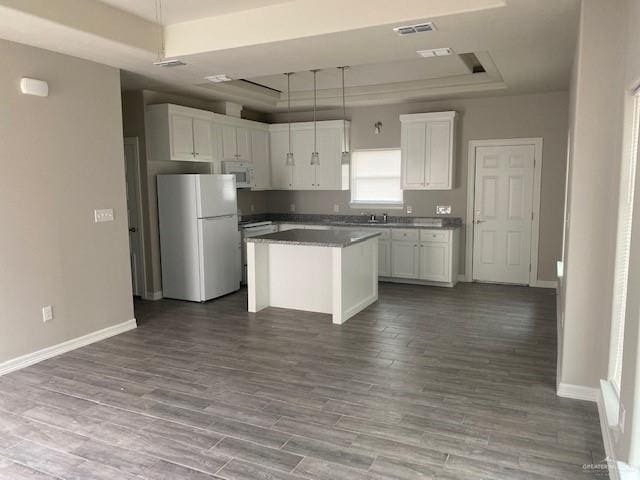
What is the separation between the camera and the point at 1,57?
3.80m

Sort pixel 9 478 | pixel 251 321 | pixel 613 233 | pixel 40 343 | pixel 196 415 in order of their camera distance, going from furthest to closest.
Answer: pixel 251 321 < pixel 40 343 < pixel 196 415 < pixel 613 233 < pixel 9 478

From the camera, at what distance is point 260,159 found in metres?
7.77

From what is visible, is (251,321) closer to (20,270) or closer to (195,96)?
(20,270)

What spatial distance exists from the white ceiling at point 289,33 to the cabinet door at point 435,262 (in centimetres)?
246

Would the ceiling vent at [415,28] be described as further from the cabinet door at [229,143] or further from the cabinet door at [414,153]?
the cabinet door at [229,143]

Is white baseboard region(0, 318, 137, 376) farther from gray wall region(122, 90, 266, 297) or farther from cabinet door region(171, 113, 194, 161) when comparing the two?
cabinet door region(171, 113, 194, 161)

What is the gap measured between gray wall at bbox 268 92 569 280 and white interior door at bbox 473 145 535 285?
0.60 feet

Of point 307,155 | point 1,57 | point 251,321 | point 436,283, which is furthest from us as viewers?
point 307,155

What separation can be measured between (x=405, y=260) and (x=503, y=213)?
1555 mm

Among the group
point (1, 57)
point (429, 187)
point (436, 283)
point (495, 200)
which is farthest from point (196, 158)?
point (495, 200)

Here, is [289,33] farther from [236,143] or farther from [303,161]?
[303,161]

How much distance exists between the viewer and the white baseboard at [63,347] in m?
3.96

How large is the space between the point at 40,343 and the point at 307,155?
4.79m

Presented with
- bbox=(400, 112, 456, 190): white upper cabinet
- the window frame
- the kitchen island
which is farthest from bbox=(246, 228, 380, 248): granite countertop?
the window frame
